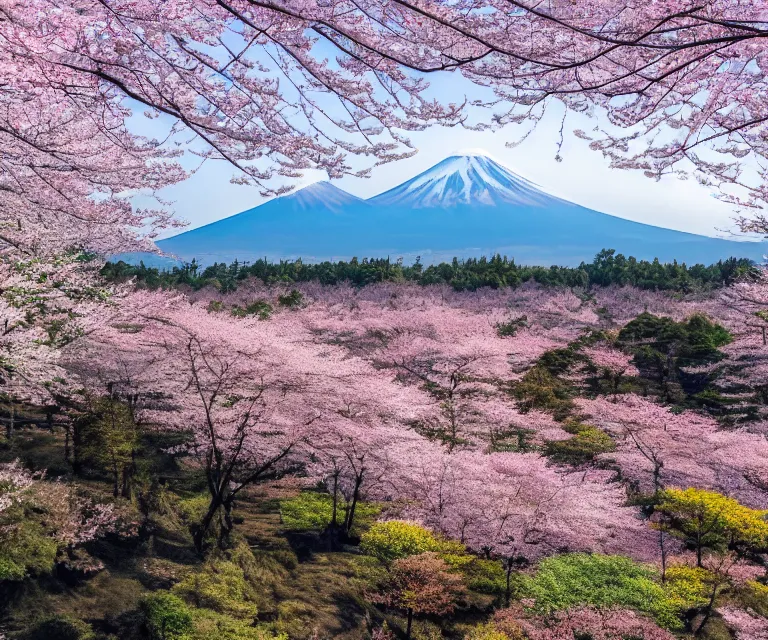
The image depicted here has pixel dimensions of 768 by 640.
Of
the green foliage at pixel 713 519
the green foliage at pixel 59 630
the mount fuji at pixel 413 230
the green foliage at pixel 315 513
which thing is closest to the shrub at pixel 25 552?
the green foliage at pixel 59 630

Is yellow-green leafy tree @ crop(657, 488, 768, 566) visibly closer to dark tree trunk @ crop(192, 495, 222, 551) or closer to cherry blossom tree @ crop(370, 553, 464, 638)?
cherry blossom tree @ crop(370, 553, 464, 638)

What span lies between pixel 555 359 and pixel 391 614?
1130 centimetres

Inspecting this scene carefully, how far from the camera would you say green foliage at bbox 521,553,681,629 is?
28.2 ft

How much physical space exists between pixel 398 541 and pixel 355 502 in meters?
1.57

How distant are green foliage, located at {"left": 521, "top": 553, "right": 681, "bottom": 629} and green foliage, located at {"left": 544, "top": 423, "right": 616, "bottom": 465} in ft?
12.4

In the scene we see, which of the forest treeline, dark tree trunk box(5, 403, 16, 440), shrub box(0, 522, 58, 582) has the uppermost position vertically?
the forest treeline

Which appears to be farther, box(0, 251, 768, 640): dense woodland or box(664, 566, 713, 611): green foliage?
box(664, 566, 713, 611): green foliage

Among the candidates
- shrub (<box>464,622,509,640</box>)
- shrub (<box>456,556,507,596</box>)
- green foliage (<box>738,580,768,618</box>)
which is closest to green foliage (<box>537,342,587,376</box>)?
green foliage (<box>738,580,768,618</box>)

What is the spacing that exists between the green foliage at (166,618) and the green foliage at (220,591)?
2.00ft

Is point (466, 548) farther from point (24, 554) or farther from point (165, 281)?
point (165, 281)

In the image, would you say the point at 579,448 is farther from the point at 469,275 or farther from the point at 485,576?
the point at 469,275

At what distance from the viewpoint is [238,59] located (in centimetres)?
441

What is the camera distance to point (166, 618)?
723cm

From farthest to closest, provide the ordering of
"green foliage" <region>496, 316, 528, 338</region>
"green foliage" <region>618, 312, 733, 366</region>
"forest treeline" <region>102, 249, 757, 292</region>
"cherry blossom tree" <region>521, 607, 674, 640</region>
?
1. "forest treeline" <region>102, 249, 757, 292</region>
2. "green foliage" <region>496, 316, 528, 338</region>
3. "green foliage" <region>618, 312, 733, 366</region>
4. "cherry blossom tree" <region>521, 607, 674, 640</region>
